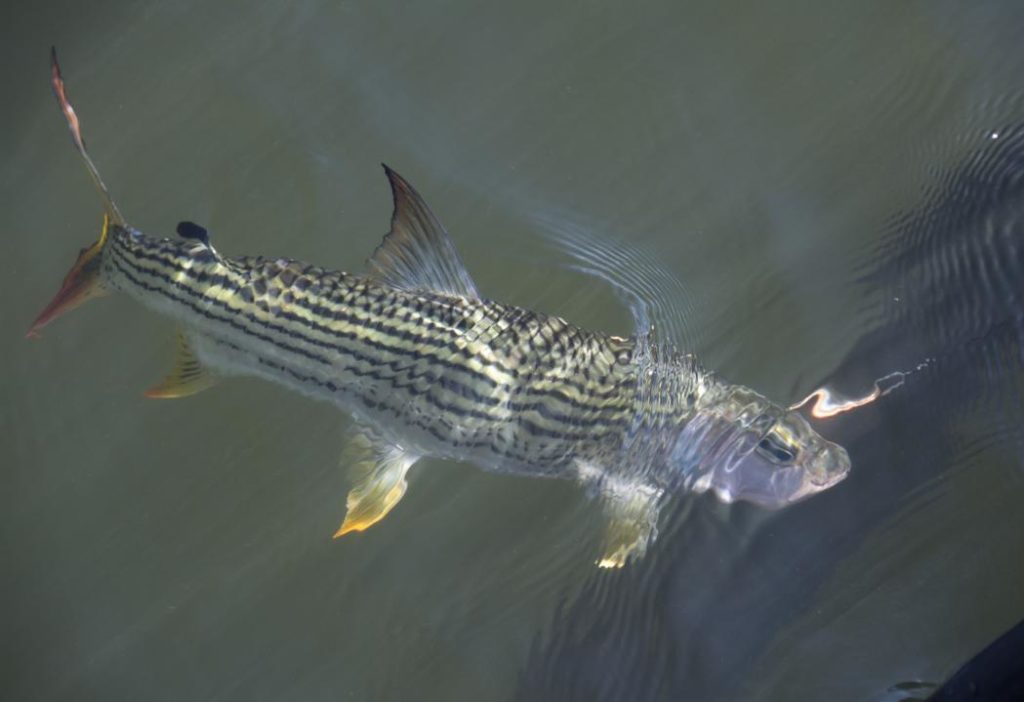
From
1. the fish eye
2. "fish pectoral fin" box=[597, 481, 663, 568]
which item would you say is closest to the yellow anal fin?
"fish pectoral fin" box=[597, 481, 663, 568]

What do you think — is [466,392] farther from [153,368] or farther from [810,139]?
[810,139]

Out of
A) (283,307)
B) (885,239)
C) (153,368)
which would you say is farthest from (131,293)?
(885,239)

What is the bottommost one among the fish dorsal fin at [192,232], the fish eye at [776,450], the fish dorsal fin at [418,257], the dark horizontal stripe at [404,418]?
the dark horizontal stripe at [404,418]

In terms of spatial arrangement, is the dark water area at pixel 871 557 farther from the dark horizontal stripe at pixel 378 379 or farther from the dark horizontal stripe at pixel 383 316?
the dark horizontal stripe at pixel 383 316

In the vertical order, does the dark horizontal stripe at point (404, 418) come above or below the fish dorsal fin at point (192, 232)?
below

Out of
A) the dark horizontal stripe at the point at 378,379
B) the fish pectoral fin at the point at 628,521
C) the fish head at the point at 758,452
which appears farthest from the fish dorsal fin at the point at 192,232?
the fish head at the point at 758,452

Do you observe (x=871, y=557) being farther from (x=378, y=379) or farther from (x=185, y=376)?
(x=185, y=376)
